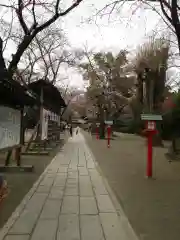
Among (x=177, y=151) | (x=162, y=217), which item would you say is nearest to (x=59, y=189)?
(x=162, y=217)

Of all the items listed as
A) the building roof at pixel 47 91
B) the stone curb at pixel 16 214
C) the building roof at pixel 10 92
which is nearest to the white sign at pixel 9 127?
the building roof at pixel 10 92

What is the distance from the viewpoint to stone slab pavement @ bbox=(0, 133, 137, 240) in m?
5.34

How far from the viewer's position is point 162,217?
21.7 feet

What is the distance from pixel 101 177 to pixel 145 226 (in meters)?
5.64

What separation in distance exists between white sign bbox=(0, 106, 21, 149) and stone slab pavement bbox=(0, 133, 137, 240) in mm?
1395

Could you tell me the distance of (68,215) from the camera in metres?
6.47

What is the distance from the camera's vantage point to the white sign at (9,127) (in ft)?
27.0

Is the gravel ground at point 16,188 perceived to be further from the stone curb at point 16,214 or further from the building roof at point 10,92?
the building roof at point 10,92

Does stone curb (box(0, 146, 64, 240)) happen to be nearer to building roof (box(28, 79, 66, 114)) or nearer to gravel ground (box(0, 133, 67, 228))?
gravel ground (box(0, 133, 67, 228))

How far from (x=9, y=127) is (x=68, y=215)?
11.5ft

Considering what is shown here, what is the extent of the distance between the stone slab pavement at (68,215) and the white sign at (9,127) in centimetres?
140

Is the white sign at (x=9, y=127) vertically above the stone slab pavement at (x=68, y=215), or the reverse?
the white sign at (x=9, y=127)

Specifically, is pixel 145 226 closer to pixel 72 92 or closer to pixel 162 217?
pixel 162 217

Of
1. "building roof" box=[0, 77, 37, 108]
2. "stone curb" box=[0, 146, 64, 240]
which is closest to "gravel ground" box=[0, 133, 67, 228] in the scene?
"stone curb" box=[0, 146, 64, 240]
